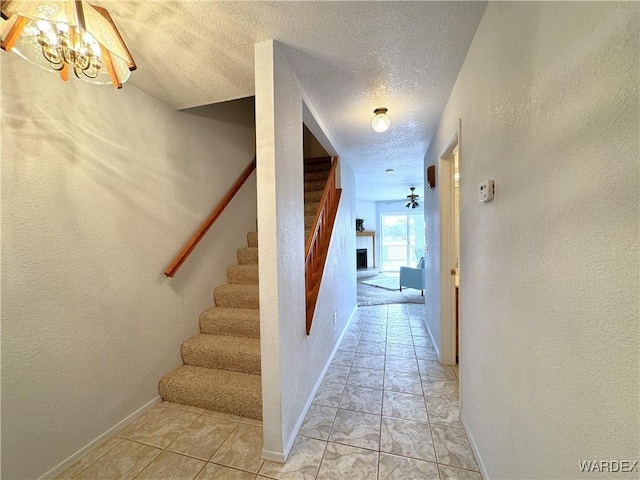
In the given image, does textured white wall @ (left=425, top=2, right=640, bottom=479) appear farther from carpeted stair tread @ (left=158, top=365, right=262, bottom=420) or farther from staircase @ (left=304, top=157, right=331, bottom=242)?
staircase @ (left=304, top=157, right=331, bottom=242)

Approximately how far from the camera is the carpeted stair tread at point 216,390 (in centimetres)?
175

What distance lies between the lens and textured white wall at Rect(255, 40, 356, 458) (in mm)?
1343

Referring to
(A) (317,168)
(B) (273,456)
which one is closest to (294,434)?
(B) (273,456)

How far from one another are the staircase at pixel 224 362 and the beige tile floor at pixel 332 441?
0.09 m

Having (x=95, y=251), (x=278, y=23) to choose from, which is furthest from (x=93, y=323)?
(x=278, y=23)

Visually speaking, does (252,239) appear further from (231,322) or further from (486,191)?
(486,191)

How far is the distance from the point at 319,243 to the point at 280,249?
106 centimetres

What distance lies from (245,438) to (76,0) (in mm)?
2273

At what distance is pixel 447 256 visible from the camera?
2.39 meters

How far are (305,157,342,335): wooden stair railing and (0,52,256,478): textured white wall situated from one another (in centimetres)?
110

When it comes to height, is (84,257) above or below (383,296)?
above

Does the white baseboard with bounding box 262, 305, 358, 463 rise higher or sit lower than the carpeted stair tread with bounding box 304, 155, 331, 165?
Answer: lower

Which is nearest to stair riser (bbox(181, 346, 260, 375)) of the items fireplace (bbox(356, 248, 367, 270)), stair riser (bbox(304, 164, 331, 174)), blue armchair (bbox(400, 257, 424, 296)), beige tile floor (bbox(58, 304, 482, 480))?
beige tile floor (bbox(58, 304, 482, 480))

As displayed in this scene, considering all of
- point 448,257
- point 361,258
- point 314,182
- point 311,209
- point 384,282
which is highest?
point 314,182
